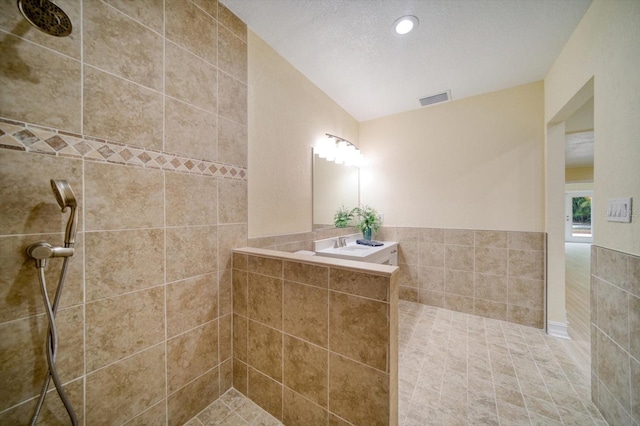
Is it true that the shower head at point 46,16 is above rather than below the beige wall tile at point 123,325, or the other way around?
above

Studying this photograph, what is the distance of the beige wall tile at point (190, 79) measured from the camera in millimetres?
1173

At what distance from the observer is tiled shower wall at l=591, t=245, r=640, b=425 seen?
104 cm

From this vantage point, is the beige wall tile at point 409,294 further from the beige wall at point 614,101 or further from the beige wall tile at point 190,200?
the beige wall tile at point 190,200

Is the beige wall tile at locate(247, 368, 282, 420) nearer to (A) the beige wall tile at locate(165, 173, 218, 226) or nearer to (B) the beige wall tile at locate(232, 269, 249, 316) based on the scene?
(B) the beige wall tile at locate(232, 269, 249, 316)

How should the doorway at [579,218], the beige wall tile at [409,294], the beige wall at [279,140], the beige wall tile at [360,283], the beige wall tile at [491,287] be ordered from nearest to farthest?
the beige wall tile at [360,283] → the beige wall at [279,140] → the beige wall tile at [491,287] → the beige wall tile at [409,294] → the doorway at [579,218]

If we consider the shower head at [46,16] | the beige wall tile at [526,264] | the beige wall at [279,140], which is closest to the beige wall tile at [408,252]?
the beige wall tile at [526,264]

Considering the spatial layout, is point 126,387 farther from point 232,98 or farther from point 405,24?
point 405,24

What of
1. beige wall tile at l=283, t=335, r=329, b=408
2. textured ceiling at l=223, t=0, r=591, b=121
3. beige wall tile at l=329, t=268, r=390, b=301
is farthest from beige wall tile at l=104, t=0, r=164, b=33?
beige wall tile at l=283, t=335, r=329, b=408

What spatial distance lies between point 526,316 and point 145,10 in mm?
3784

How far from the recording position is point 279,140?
1.85 metres

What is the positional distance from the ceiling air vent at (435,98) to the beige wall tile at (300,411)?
9.72ft

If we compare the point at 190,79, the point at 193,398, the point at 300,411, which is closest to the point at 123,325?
the point at 193,398

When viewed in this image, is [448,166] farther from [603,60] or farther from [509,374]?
[509,374]

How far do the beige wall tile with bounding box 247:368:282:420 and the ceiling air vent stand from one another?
118 inches
